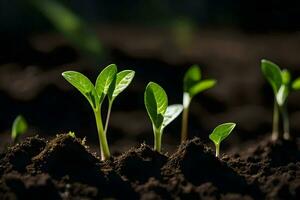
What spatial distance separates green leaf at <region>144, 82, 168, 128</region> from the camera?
1.92m

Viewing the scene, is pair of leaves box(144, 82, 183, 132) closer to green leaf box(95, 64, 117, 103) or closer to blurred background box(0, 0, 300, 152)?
green leaf box(95, 64, 117, 103)

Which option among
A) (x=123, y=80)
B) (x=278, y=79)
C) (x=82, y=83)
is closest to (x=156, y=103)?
(x=123, y=80)

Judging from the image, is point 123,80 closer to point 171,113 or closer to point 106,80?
point 106,80

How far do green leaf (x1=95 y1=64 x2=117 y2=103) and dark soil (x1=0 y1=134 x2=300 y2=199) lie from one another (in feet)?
0.57

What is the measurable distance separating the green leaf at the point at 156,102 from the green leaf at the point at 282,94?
1.89 feet

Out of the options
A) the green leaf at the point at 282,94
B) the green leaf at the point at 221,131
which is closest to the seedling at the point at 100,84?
the green leaf at the point at 221,131

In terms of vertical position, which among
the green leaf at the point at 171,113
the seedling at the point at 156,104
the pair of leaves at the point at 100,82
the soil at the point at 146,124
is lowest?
the soil at the point at 146,124

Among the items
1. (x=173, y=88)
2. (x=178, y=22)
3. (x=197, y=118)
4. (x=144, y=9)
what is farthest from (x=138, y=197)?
(x=144, y=9)

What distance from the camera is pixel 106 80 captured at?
1.91m

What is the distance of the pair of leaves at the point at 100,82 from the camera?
1.88 metres

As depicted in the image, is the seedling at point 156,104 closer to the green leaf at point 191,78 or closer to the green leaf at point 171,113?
the green leaf at point 171,113

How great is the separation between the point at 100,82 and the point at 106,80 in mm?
21

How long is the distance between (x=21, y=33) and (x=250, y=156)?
13.2ft

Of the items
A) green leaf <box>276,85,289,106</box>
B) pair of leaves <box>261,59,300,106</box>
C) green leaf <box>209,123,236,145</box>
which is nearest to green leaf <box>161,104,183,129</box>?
green leaf <box>209,123,236,145</box>
